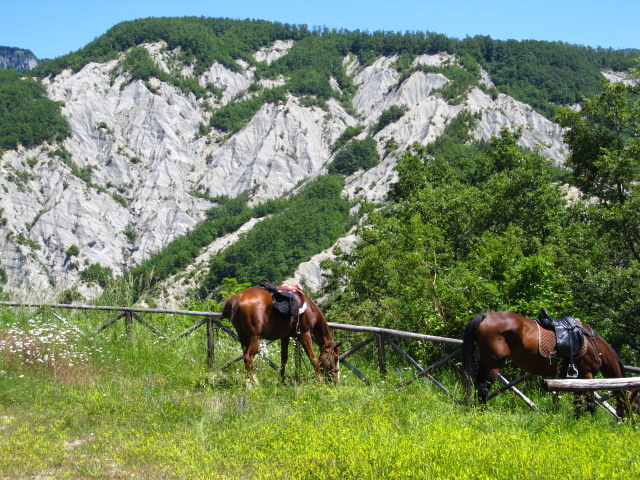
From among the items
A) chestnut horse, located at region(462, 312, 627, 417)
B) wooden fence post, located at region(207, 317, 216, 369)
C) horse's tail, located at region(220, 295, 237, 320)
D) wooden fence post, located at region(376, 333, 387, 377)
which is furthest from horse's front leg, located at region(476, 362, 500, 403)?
wooden fence post, located at region(207, 317, 216, 369)

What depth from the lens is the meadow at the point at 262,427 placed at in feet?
17.2

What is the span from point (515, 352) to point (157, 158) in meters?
164

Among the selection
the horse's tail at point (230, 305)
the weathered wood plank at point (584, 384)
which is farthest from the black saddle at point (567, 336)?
the horse's tail at point (230, 305)

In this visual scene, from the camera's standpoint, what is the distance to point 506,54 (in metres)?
192

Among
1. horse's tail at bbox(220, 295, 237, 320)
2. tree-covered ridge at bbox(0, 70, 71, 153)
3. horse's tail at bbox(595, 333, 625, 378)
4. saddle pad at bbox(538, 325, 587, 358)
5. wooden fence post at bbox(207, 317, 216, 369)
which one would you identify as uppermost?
tree-covered ridge at bbox(0, 70, 71, 153)

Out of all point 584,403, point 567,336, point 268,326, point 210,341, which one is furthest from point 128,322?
point 584,403

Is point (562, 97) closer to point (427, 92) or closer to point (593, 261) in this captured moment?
point (427, 92)

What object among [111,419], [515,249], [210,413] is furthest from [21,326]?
[515,249]

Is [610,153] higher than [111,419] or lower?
higher

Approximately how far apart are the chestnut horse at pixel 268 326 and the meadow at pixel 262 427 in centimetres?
36

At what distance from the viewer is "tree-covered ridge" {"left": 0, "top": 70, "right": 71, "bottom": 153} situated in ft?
457

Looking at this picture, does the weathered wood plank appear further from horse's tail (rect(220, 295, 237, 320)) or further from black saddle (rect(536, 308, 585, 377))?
horse's tail (rect(220, 295, 237, 320))

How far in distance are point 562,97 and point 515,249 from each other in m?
171

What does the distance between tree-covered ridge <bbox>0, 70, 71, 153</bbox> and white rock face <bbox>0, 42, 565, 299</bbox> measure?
3284mm
